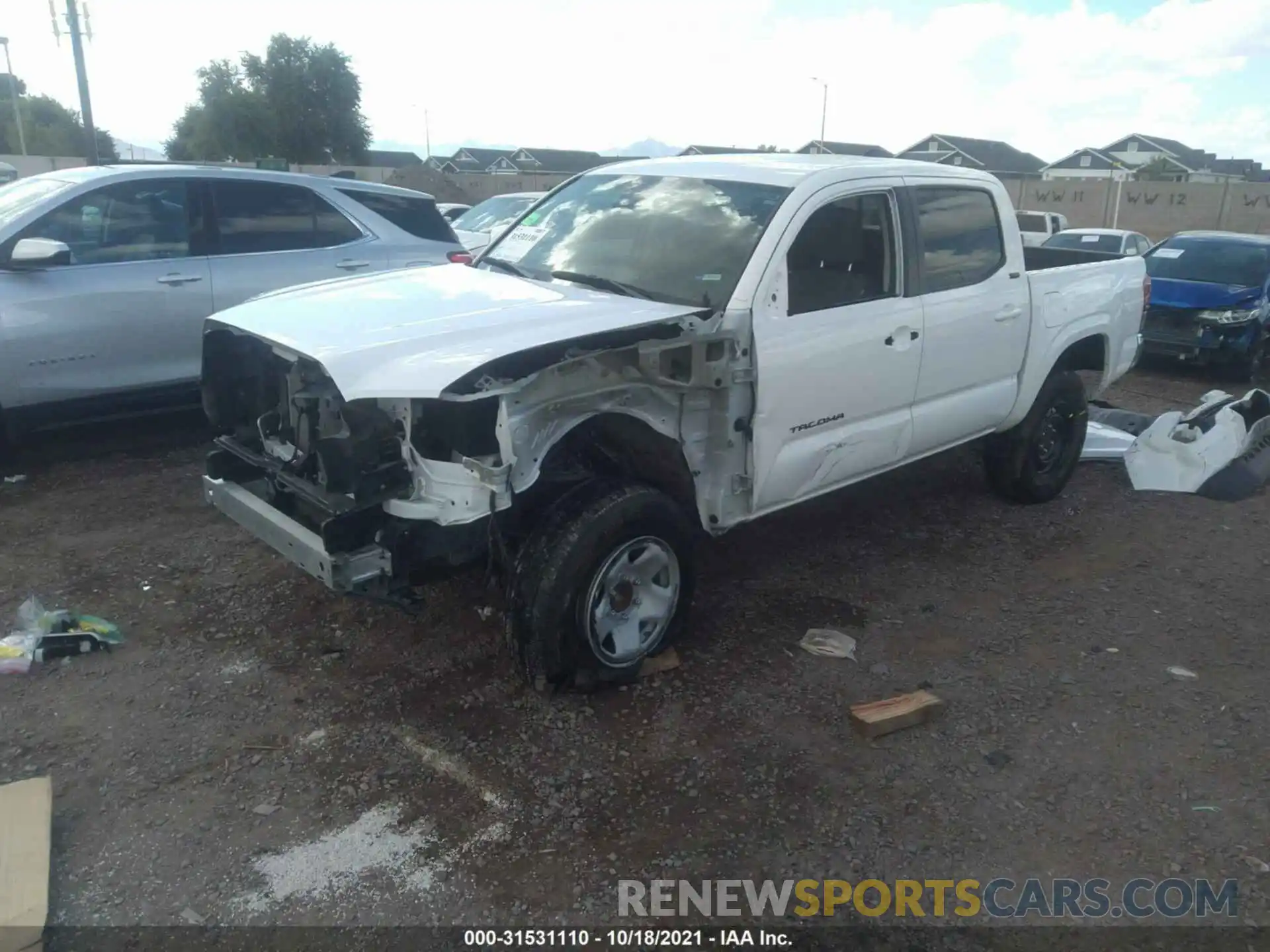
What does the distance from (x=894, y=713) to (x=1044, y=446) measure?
3093 millimetres

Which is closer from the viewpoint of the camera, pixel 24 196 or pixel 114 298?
pixel 114 298

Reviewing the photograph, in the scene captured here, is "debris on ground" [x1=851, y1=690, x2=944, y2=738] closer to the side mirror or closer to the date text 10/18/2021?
the date text 10/18/2021

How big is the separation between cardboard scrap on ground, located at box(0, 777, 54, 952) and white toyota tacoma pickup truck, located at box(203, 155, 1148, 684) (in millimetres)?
1093

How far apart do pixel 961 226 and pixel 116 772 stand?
14.9 ft

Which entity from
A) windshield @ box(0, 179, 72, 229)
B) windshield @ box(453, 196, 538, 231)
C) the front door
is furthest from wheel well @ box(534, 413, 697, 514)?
windshield @ box(453, 196, 538, 231)

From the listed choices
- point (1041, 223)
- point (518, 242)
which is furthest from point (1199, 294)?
point (1041, 223)

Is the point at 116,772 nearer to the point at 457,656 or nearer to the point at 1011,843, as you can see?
the point at 457,656

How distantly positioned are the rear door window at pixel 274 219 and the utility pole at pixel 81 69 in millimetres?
15091

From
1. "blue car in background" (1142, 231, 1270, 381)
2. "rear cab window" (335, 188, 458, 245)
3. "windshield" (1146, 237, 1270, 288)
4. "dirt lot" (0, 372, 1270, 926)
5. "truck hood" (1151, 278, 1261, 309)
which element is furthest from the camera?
"windshield" (1146, 237, 1270, 288)

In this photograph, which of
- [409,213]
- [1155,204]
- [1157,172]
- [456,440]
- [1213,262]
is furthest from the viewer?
[1157,172]

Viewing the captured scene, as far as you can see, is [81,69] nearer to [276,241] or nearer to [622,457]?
[276,241]

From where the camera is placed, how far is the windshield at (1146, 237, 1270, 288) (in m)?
10.9

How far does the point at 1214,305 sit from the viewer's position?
1034 cm

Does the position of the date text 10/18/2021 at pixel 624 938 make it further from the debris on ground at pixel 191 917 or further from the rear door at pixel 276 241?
the rear door at pixel 276 241
